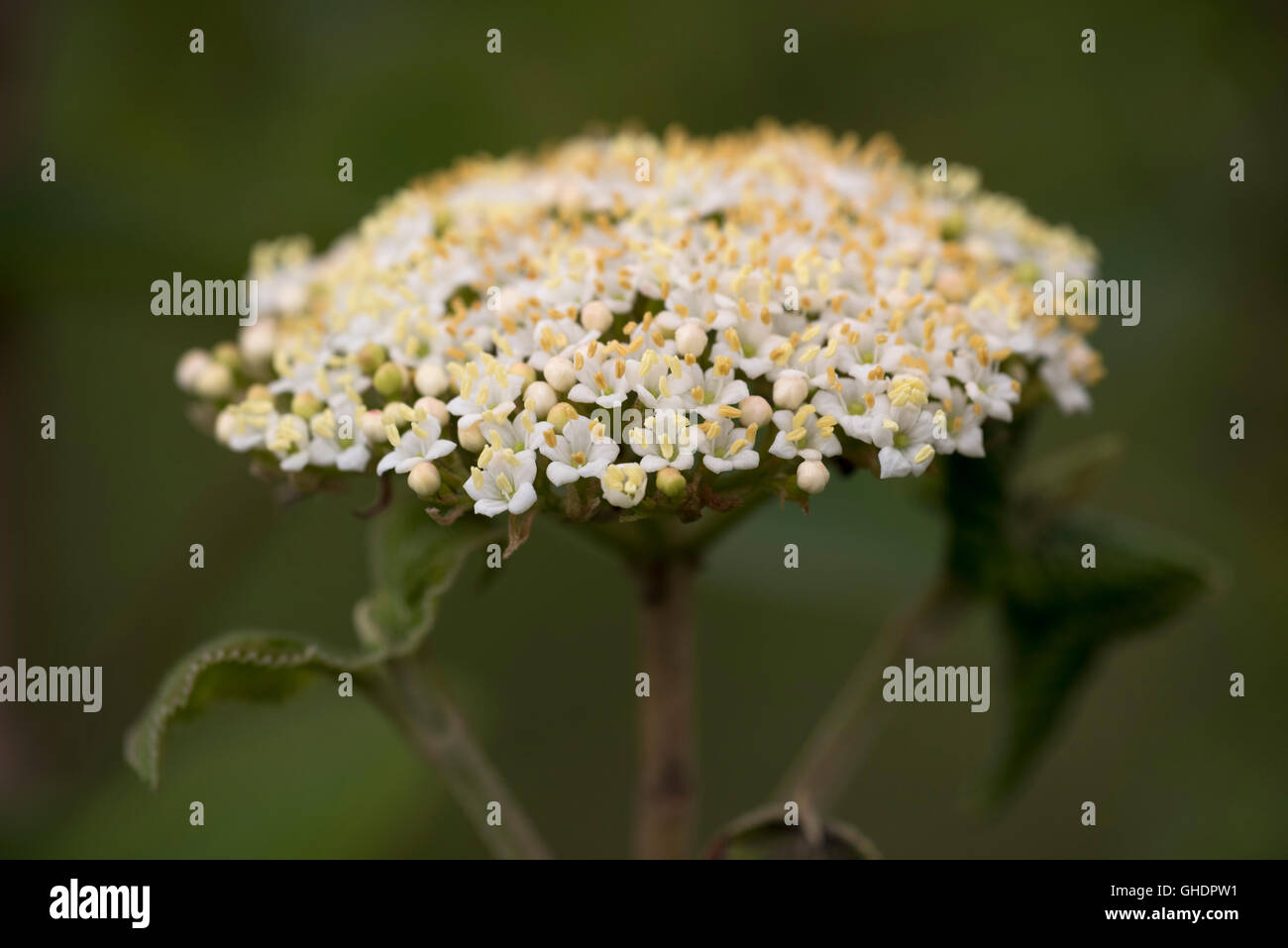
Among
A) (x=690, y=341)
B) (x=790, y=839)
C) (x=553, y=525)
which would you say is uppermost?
(x=690, y=341)

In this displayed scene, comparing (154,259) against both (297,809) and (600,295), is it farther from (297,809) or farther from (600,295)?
(600,295)

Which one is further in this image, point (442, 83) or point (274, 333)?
point (442, 83)

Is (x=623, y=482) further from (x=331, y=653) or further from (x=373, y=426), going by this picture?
(x=331, y=653)

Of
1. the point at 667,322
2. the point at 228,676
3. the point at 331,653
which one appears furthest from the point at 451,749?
the point at 667,322

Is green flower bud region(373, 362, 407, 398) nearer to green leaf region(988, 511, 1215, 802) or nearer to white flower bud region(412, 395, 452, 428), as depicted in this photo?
white flower bud region(412, 395, 452, 428)

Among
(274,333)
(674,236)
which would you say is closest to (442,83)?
(274,333)

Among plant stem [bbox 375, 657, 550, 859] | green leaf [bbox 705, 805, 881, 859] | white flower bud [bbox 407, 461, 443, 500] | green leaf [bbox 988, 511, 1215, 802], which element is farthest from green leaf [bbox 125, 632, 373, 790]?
green leaf [bbox 988, 511, 1215, 802]
